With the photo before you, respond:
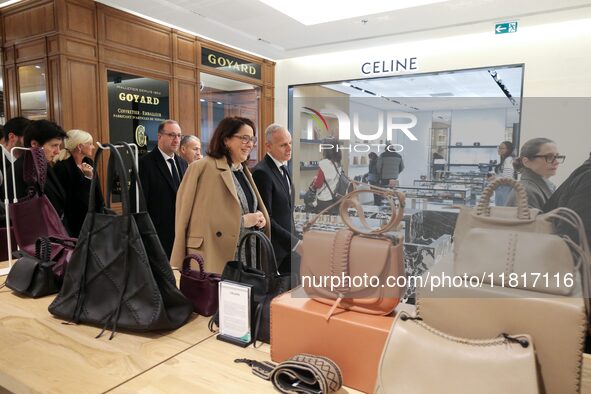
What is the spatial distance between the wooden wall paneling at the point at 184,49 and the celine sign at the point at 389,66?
256cm

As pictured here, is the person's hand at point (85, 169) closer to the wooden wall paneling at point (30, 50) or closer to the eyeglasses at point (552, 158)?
A: the wooden wall paneling at point (30, 50)

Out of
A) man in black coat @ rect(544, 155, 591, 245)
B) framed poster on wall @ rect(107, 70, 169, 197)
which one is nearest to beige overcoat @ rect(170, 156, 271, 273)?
man in black coat @ rect(544, 155, 591, 245)

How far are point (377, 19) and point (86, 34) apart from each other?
10.5ft

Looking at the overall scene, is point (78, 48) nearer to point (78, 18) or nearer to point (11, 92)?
point (78, 18)

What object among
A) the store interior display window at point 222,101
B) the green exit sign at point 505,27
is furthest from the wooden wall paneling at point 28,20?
the green exit sign at point 505,27

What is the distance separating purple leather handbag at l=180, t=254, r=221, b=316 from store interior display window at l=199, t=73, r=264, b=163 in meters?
4.59

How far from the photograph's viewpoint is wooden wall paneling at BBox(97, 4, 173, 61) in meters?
4.45

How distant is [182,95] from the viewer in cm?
543

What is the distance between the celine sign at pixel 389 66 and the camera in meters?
5.92

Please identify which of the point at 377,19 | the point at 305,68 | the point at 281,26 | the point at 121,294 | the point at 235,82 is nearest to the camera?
the point at 121,294

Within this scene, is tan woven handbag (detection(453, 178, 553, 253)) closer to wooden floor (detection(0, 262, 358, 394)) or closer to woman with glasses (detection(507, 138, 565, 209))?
woman with glasses (detection(507, 138, 565, 209))

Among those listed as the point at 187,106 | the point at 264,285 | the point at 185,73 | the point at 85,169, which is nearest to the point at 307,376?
the point at 264,285

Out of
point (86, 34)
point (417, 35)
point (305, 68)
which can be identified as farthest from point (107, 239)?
point (305, 68)

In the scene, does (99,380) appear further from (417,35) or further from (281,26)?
(417,35)
